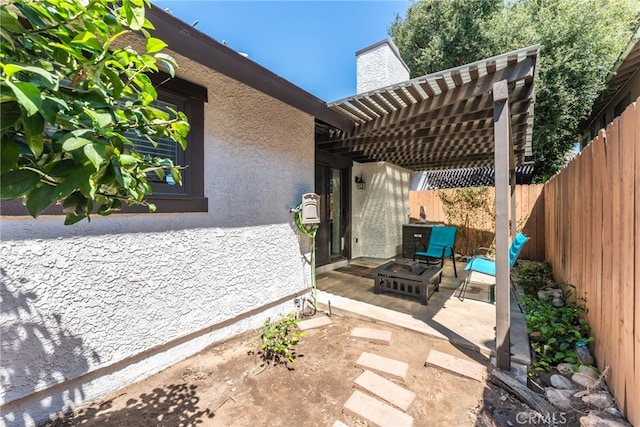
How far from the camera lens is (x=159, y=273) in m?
2.81

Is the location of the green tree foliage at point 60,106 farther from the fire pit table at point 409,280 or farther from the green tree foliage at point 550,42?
the green tree foliage at point 550,42

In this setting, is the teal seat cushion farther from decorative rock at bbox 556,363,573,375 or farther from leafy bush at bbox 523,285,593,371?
decorative rock at bbox 556,363,573,375

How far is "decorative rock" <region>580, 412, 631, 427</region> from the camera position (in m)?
1.90

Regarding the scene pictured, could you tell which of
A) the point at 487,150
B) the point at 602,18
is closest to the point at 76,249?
the point at 487,150

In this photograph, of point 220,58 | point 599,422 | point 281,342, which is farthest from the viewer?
point 281,342

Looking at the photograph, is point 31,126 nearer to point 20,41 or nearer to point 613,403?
point 20,41

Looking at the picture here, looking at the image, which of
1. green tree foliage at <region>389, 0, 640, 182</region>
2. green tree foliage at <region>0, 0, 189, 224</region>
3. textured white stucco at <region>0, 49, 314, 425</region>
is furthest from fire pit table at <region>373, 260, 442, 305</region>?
green tree foliage at <region>389, 0, 640, 182</region>

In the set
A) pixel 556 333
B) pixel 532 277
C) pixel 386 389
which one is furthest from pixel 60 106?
pixel 532 277

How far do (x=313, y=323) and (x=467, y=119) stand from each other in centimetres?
414

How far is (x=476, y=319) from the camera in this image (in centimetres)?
390

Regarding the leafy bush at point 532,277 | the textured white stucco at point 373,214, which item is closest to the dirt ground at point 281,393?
the leafy bush at point 532,277

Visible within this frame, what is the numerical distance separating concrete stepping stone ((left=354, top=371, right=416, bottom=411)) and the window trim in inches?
101

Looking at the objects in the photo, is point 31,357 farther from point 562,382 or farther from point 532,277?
point 532,277

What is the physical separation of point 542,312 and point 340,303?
9.80ft
